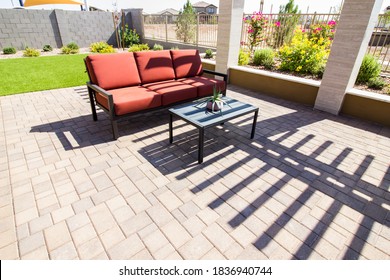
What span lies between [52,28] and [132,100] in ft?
43.0

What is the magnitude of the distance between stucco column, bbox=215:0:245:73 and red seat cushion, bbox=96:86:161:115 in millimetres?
3567

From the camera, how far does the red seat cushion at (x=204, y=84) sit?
4711 millimetres

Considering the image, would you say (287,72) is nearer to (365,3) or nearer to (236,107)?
(365,3)

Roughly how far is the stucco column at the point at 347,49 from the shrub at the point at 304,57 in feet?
4.49

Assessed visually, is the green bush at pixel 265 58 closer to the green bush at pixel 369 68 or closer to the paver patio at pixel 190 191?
the green bush at pixel 369 68

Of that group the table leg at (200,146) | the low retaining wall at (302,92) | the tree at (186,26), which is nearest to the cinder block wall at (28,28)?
the tree at (186,26)

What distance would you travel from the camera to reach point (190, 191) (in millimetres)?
2742

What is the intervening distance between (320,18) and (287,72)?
1.99 m

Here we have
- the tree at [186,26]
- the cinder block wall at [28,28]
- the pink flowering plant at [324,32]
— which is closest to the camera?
the pink flowering plant at [324,32]

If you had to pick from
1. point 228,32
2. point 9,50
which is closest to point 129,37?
point 9,50

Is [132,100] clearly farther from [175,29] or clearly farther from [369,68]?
[175,29]

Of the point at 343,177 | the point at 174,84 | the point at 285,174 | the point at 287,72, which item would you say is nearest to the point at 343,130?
the point at 343,177

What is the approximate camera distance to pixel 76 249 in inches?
80.3

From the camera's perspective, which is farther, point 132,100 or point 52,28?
point 52,28
